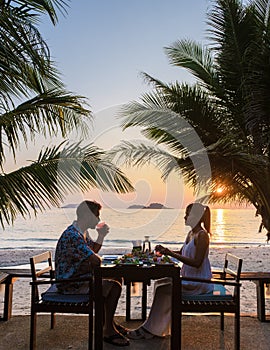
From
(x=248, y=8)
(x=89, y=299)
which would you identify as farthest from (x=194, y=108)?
(x=89, y=299)

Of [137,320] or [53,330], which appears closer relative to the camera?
[53,330]

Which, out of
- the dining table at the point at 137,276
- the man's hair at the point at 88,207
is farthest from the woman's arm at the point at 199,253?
the man's hair at the point at 88,207

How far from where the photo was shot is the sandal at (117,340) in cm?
Result: 387

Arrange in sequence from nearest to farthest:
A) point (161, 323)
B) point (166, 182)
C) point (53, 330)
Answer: point (161, 323)
point (53, 330)
point (166, 182)

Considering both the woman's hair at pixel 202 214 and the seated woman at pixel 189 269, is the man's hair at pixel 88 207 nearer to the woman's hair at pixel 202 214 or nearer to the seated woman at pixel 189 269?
the seated woman at pixel 189 269

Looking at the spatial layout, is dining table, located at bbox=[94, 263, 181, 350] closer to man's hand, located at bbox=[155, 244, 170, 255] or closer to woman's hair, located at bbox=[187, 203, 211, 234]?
man's hand, located at bbox=[155, 244, 170, 255]

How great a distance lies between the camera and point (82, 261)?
365cm

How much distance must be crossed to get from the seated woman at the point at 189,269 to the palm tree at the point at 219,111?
74.4 inches

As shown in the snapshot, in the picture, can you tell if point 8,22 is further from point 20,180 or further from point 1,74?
point 20,180

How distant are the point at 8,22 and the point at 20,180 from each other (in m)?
1.41

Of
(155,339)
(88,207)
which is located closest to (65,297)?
(88,207)

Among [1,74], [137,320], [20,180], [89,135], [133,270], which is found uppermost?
[1,74]

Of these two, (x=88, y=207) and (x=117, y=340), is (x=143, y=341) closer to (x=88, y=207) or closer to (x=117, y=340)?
(x=117, y=340)

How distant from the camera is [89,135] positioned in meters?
4.57
